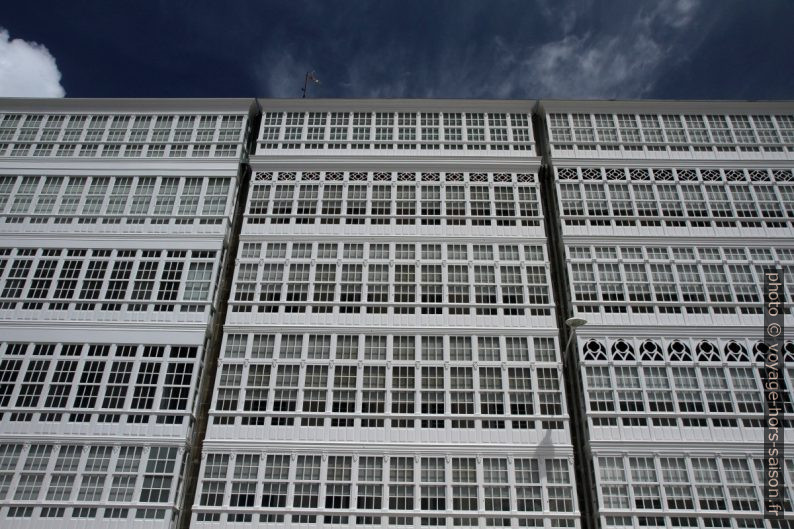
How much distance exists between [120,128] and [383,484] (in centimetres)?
3771

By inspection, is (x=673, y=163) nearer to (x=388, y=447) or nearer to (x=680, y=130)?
(x=680, y=130)

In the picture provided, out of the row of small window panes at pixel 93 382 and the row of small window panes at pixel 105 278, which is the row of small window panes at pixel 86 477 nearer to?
the row of small window panes at pixel 93 382

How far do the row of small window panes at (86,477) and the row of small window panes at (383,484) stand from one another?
9.37ft

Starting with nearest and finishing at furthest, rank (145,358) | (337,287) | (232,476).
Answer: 1. (232,476)
2. (145,358)
3. (337,287)

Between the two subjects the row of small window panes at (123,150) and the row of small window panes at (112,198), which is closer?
the row of small window panes at (112,198)

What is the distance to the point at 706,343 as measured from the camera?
4459 centimetres

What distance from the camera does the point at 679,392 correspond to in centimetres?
4269

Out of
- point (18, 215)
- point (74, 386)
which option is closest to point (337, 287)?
point (74, 386)

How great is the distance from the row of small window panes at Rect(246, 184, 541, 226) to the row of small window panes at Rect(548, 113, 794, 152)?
7254mm

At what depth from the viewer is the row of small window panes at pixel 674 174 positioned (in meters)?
51.9

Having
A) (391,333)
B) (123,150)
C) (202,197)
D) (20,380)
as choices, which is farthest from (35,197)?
(391,333)

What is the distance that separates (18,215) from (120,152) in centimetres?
930

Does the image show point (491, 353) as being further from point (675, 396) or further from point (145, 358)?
point (145, 358)

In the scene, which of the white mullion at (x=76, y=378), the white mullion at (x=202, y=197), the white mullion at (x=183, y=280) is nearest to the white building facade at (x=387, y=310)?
the white mullion at (x=76, y=378)
